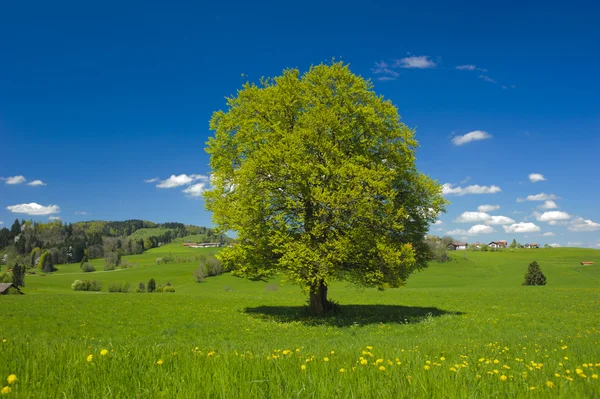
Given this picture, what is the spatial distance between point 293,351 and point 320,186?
1490 centimetres

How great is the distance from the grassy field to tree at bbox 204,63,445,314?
9.08 feet

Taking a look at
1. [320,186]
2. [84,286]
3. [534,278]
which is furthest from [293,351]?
[84,286]

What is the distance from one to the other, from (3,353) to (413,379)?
537cm

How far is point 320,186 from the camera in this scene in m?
21.7

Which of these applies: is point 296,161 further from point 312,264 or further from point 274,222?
point 312,264

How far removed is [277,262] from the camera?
22.4 metres

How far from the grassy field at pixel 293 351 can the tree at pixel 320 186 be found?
2.77 m

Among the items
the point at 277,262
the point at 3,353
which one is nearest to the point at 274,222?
the point at 277,262

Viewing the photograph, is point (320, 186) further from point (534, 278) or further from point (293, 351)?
point (534, 278)

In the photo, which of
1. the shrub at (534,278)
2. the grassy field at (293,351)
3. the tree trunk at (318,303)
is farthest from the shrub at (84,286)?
the shrub at (534,278)

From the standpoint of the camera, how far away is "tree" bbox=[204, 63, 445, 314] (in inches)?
807

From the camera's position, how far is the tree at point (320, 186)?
20.5m

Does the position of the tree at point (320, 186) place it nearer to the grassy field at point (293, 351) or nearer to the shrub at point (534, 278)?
the grassy field at point (293, 351)

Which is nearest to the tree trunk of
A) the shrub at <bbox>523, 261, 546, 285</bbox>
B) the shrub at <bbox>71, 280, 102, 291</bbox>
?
the shrub at <bbox>523, 261, 546, 285</bbox>
